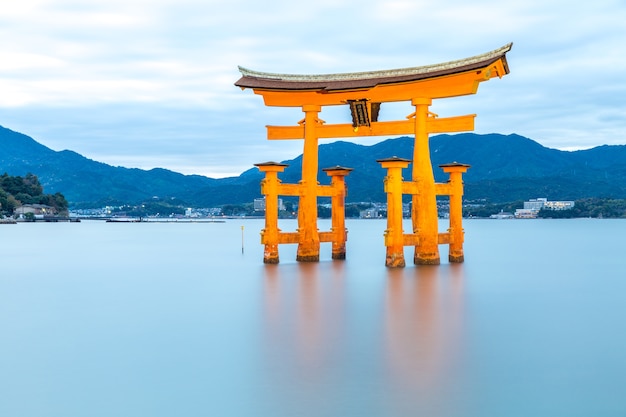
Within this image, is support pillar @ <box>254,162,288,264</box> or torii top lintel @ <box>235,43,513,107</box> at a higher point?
torii top lintel @ <box>235,43,513,107</box>

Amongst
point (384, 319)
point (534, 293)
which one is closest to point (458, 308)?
point (384, 319)

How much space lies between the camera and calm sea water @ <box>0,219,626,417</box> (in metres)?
11.6

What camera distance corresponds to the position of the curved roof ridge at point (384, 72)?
25.0 m

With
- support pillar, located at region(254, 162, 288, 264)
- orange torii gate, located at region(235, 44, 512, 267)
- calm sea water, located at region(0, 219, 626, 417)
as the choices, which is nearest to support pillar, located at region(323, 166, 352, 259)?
orange torii gate, located at region(235, 44, 512, 267)

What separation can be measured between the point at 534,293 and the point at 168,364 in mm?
16275

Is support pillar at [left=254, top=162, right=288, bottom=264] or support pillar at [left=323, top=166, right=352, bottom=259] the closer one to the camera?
support pillar at [left=254, top=162, right=288, bottom=264]

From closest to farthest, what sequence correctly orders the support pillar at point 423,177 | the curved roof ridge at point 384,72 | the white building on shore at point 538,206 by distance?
1. the curved roof ridge at point 384,72
2. the support pillar at point 423,177
3. the white building on shore at point 538,206

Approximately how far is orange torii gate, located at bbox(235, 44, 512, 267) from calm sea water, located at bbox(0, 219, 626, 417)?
5.02 feet

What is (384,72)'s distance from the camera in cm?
2748

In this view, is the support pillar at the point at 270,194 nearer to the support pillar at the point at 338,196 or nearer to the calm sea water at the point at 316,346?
the calm sea water at the point at 316,346

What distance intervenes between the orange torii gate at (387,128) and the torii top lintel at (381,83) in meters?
0.03

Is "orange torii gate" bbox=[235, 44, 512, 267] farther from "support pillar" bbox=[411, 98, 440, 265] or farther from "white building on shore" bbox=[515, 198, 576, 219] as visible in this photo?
"white building on shore" bbox=[515, 198, 576, 219]

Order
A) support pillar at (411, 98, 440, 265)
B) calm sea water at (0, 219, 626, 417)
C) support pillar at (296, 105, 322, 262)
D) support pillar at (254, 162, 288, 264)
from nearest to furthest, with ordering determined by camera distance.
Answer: calm sea water at (0, 219, 626, 417), support pillar at (411, 98, 440, 265), support pillar at (254, 162, 288, 264), support pillar at (296, 105, 322, 262)

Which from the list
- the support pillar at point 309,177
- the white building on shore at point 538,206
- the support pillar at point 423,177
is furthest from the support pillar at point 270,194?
the white building on shore at point 538,206
